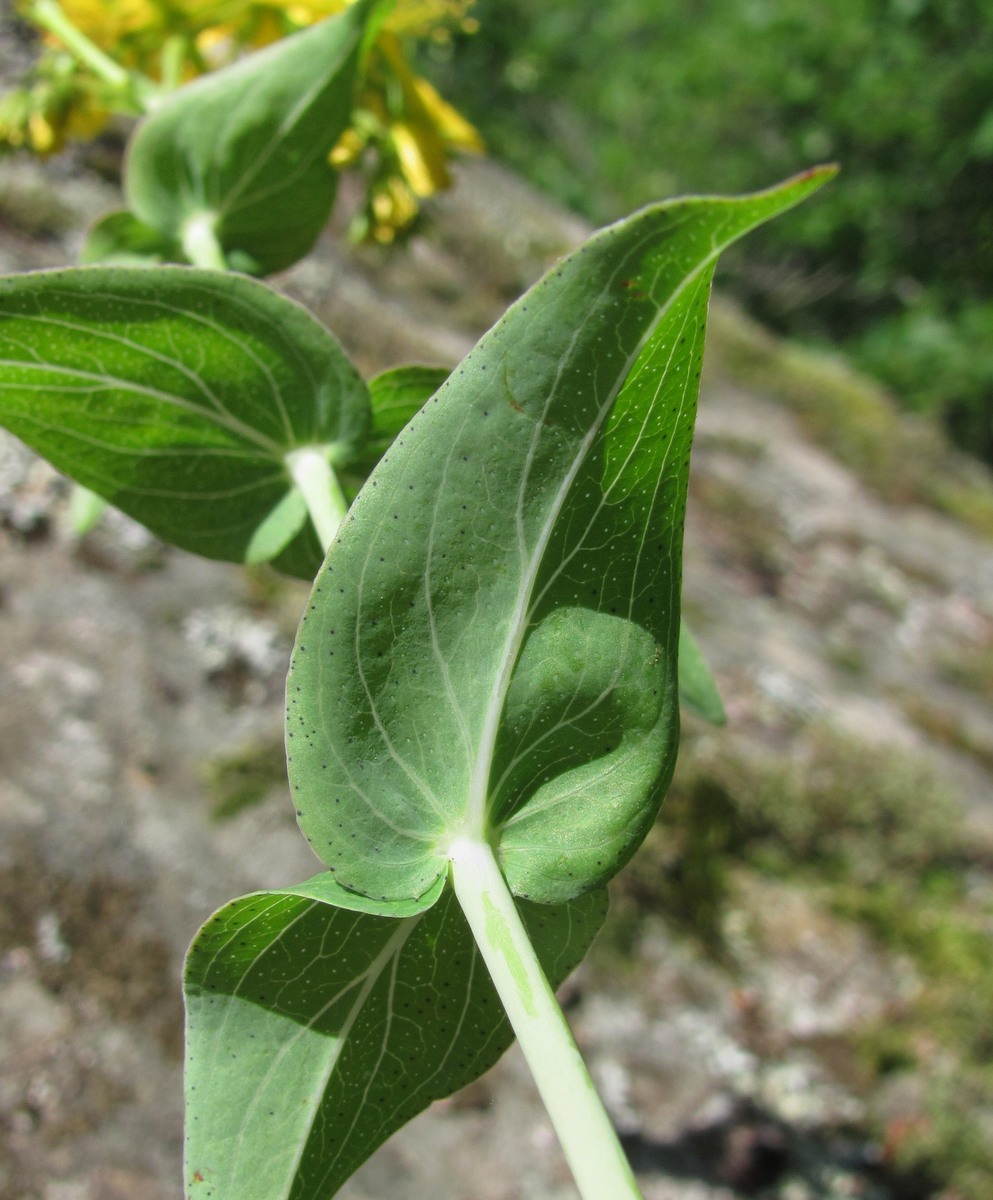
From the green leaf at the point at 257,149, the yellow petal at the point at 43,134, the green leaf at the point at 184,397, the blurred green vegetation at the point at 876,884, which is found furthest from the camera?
the blurred green vegetation at the point at 876,884

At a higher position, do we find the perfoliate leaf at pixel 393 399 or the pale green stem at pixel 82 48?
the pale green stem at pixel 82 48

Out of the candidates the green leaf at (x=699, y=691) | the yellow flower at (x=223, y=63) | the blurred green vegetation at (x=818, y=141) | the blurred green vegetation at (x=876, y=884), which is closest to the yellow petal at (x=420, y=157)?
the yellow flower at (x=223, y=63)

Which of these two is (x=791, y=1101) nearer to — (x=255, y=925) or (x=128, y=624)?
(x=128, y=624)

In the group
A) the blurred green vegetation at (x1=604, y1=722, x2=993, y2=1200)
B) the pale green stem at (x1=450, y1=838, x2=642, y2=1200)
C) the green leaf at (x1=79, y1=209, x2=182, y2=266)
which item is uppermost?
the green leaf at (x1=79, y1=209, x2=182, y2=266)

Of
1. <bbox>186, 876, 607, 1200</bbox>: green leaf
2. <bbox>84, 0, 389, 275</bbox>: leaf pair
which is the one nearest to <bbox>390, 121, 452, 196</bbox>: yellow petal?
<bbox>84, 0, 389, 275</bbox>: leaf pair

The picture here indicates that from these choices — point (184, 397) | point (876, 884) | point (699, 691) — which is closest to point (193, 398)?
point (184, 397)

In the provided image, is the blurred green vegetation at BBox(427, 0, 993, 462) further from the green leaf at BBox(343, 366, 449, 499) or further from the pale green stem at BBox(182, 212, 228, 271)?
the green leaf at BBox(343, 366, 449, 499)

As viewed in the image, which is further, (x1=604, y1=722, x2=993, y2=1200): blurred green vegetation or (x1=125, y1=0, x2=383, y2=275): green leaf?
(x1=604, y1=722, x2=993, y2=1200): blurred green vegetation

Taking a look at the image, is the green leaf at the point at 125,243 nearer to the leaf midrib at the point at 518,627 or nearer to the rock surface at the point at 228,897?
the leaf midrib at the point at 518,627
